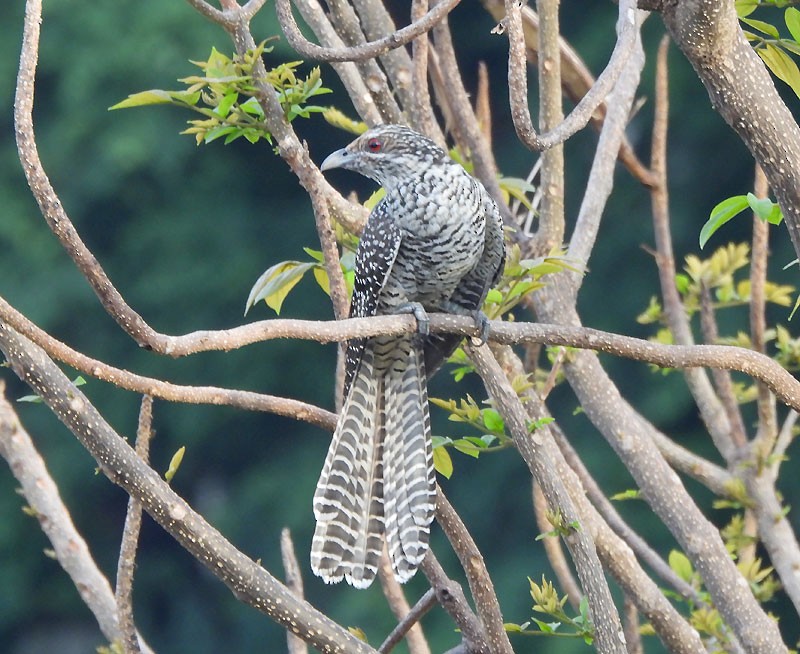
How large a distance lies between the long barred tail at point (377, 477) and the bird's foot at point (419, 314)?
8 cm

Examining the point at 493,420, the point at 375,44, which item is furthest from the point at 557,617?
the point at 375,44

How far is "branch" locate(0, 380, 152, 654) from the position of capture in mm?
2602

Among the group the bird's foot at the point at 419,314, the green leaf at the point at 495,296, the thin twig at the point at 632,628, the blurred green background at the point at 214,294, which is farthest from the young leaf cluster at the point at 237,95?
the blurred green background at the point at 214,294

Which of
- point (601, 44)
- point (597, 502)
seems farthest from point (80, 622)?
point (597, 502)

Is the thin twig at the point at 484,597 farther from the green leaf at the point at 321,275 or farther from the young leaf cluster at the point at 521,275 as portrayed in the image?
the green leaf at the point at 321,275

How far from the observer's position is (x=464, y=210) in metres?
2.90

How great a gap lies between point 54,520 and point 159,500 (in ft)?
2.47

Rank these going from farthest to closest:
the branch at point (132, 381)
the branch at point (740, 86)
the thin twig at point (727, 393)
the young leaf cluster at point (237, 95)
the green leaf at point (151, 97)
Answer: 1. the thin twig at point (727, 393)
2. the green leaf at point (151, 97)
3. the young leaf cluster at point (237, 95)
4. the branch at point (740, 86)
5. the branch at point (132, 381)

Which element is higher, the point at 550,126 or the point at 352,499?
the point at 550,126

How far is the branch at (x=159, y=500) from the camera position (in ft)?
6.43

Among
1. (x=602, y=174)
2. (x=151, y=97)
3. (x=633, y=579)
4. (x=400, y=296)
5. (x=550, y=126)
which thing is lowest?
(x=633, y=579)

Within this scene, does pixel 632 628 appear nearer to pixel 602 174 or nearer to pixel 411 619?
pixel 411 619

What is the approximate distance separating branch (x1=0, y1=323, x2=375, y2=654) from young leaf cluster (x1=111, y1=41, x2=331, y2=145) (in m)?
0.52

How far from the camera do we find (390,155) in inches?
116
